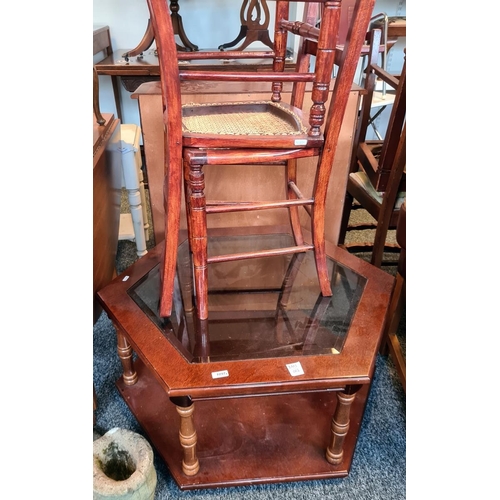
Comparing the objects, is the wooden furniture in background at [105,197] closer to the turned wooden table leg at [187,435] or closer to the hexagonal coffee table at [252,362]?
the hexagonal coffee table at [252,362]

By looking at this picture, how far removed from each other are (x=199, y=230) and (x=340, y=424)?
514 millimetres

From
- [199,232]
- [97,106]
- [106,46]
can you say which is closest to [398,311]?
[199,232]

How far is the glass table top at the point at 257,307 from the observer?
886mm

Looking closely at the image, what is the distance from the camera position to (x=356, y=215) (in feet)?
7.17

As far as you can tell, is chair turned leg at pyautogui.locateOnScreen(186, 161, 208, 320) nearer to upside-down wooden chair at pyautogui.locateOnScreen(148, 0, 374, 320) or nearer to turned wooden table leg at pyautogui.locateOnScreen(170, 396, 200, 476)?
upside-down wooden chair at pyautogui.locateOnScreen(148, 0, 374, 320)

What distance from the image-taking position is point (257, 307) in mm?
1013

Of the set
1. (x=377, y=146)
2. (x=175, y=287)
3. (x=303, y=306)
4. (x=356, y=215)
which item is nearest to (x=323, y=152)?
(x=303, y=306)

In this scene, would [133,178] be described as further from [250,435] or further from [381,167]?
[250,435]

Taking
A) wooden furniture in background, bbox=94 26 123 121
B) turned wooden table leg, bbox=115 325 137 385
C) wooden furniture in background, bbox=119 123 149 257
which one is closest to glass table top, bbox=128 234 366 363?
turned wooden table leg, bbox=115 325 137 385

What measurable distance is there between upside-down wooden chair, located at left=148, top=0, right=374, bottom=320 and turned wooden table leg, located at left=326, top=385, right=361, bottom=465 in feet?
0.83

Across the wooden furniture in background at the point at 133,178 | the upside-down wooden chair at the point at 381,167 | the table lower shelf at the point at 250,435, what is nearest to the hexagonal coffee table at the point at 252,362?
the table lower shelf at the point at 250,435

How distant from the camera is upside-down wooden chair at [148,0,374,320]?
72 centimetres

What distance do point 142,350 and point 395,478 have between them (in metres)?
0.68

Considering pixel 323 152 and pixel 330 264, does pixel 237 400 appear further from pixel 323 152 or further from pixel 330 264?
pixel 323 152
